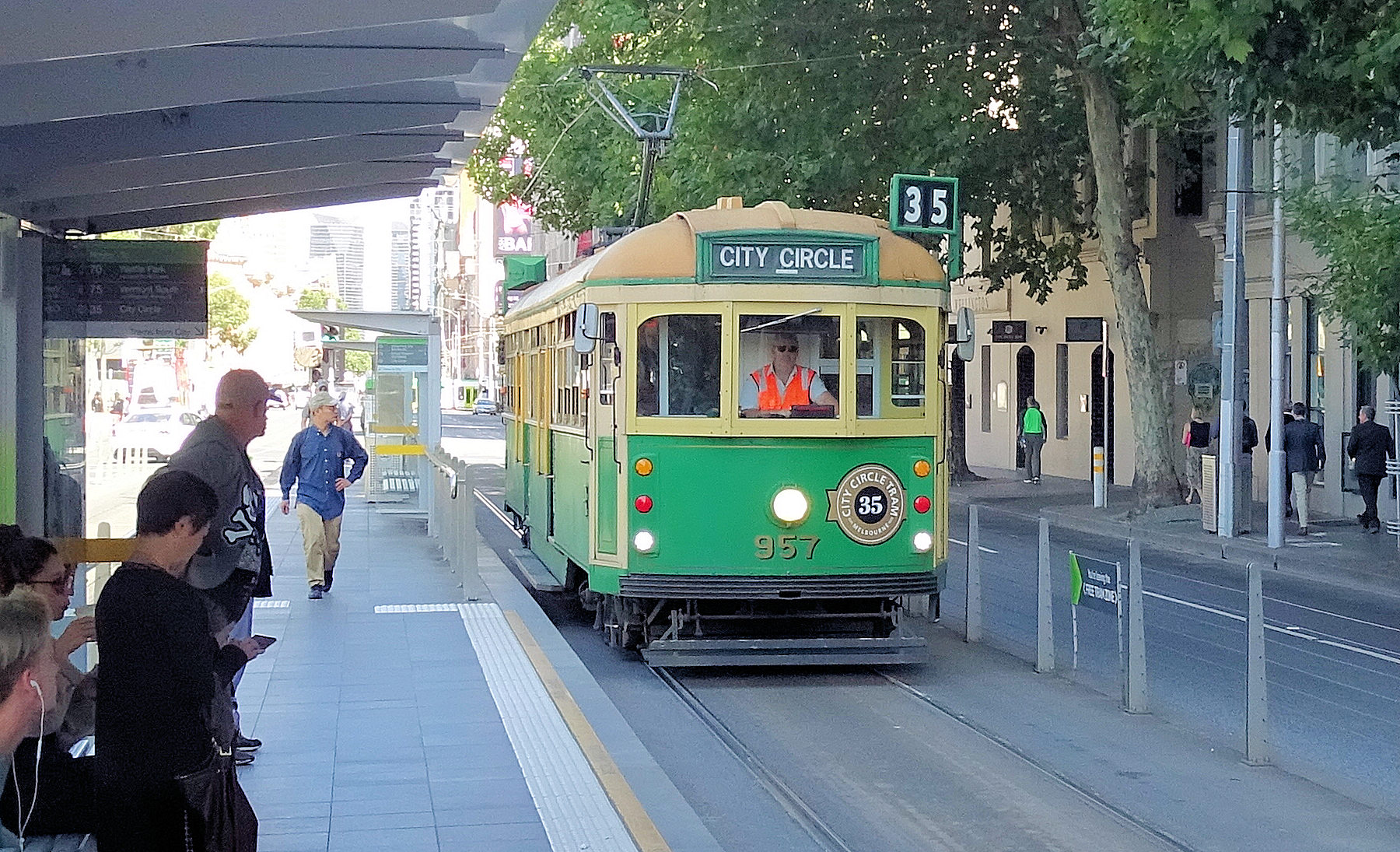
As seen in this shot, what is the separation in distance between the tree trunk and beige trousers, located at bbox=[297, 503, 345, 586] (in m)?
15.4

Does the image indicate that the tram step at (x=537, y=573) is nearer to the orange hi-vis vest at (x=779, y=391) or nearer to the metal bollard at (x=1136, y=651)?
the orange hi-vis vest at (x=779, y=391)

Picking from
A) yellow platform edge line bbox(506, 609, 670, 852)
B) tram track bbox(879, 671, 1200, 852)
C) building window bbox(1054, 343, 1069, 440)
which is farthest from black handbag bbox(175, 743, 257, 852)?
building window bbox(1054, 343, 1069, 440)

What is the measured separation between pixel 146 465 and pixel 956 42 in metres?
17.5

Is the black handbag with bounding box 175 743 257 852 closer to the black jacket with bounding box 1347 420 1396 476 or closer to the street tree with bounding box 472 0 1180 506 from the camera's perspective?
the black jacket with bounding box 1347 420 1396 476

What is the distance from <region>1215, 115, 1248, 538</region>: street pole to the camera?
77.0ft

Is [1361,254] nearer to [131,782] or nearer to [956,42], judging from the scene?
[956,42]

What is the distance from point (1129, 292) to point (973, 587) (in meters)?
14.0

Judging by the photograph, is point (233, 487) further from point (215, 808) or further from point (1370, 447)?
point (1370, 447)

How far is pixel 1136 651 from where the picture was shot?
1070cm

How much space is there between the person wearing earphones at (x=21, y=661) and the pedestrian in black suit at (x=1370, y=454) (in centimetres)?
2221

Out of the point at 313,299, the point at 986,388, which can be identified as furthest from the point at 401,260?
the point at 986,388

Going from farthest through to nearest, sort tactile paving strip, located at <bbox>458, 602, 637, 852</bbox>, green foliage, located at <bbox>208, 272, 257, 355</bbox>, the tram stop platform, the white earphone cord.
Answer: green foliage, located at <bbox>208, 272, 257, 355</bbox>, the tram stop platform, tactile paving strip, located at <bbox>458, 602, 637, 852</bbox>, the white earphone cord

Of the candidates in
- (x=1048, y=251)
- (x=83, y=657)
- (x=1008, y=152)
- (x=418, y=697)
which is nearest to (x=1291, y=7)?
(x=418, y=697)

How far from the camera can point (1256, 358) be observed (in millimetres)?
30547
